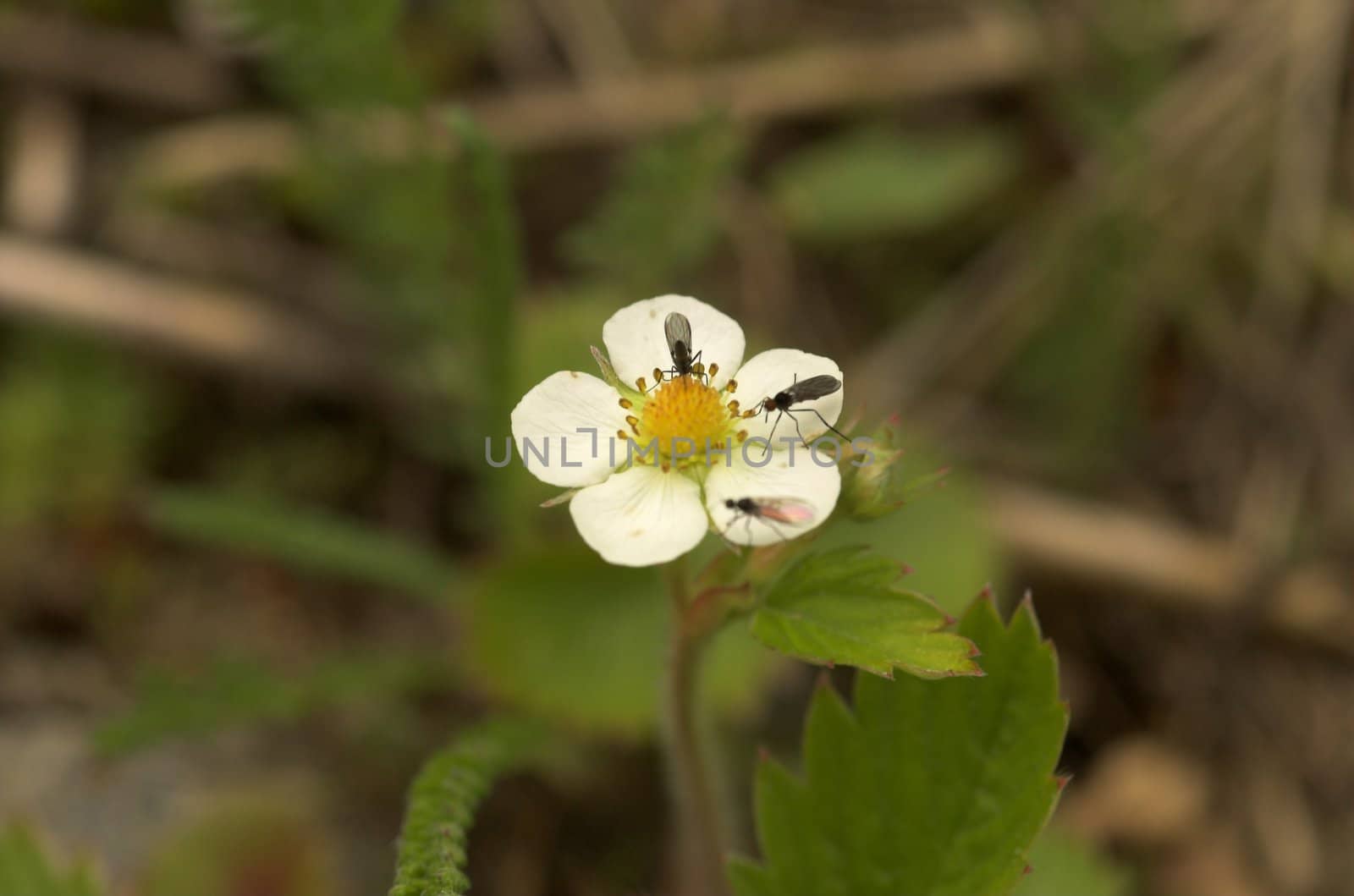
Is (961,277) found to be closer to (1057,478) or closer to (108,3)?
(1057,478)

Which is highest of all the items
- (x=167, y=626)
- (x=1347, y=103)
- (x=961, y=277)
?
(x=1347, y=103)

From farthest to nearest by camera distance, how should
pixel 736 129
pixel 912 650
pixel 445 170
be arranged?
pixel 736 129
pixel 445 170
pixel 912 650

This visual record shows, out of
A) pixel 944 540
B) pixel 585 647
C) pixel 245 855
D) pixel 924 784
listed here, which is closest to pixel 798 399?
pixel 924 784

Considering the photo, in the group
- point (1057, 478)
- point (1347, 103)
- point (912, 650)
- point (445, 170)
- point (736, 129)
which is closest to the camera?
point (912, 650)

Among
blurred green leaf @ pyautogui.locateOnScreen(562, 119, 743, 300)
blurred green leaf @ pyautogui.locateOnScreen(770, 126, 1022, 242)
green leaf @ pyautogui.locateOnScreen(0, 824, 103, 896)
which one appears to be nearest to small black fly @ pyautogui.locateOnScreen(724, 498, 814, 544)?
green leaf @ pyautogui.locateOnScreen(0, 824, 103, 896)

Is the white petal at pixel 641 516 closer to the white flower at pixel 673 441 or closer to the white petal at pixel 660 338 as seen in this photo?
the white flower at pixel 673 441

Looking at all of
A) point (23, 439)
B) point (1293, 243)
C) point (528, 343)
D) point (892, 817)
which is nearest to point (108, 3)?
point (23, 439)

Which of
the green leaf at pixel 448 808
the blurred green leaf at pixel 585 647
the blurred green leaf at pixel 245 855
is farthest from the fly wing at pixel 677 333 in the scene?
the blurred green leaf at pixel 245 855
